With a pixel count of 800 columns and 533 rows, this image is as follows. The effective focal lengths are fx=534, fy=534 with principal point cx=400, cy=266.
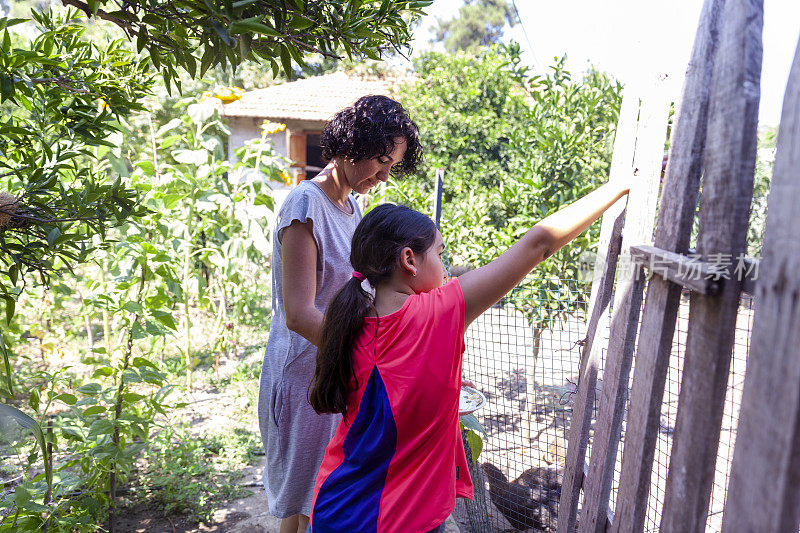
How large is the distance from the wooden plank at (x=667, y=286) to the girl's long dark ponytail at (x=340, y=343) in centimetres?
63

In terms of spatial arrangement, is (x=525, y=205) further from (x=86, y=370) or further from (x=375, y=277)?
(x=86, y=370)

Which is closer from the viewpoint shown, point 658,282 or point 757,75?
point 757,75

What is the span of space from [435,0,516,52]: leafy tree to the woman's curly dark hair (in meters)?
27.9

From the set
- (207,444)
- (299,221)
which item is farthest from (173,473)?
(299,221)

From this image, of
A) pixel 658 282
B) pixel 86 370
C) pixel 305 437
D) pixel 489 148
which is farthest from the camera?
pixel 489 148

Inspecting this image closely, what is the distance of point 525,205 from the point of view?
145 inches

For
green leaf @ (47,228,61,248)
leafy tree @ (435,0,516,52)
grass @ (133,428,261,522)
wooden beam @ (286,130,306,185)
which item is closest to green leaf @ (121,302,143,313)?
grass @ (133,428,261,522)

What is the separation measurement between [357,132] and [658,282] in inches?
36.8

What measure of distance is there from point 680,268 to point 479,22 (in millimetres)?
29840

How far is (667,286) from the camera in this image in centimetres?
110

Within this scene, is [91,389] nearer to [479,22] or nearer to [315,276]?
[315,276]

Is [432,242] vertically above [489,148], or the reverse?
[489,148]

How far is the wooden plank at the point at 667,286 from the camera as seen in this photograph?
106 cm

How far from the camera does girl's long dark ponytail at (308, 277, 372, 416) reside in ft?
4.13
